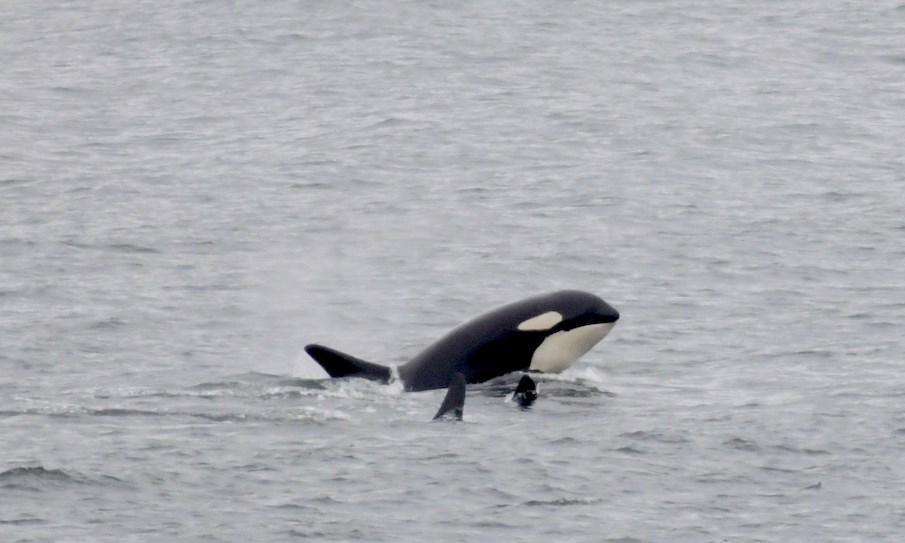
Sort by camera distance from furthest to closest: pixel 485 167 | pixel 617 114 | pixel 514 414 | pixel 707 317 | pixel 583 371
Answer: pixel 617 114, pixel 485 167, pixel 707 317, pixel 583 371, pixel 514 414

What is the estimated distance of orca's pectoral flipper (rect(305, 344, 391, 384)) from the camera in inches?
926

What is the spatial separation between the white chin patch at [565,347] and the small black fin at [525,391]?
156 cm

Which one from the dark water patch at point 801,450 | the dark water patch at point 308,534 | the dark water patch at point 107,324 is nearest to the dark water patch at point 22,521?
the dark water patch at point 308,534

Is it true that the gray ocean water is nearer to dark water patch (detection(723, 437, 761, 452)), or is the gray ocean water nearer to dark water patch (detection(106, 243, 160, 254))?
dark water patch (detection(723, 437, 761, 452))

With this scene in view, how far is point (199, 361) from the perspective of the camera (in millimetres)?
25656

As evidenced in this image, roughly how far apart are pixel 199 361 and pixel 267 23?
39.7 meters

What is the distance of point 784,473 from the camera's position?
1973 centimetres

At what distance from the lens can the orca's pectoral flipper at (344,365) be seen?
77.2 ft

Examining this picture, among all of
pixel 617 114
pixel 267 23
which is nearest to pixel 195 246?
pixel 617 114

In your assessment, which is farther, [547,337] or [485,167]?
[485,167]

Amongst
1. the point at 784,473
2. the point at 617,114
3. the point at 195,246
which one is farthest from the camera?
the point at 617,114

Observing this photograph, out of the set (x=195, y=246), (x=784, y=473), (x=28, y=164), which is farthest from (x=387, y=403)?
(x=28, y=164)

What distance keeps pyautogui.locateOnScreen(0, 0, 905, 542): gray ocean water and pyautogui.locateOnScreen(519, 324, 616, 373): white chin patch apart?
26cm

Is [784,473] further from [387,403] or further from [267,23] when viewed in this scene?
[267,23]
